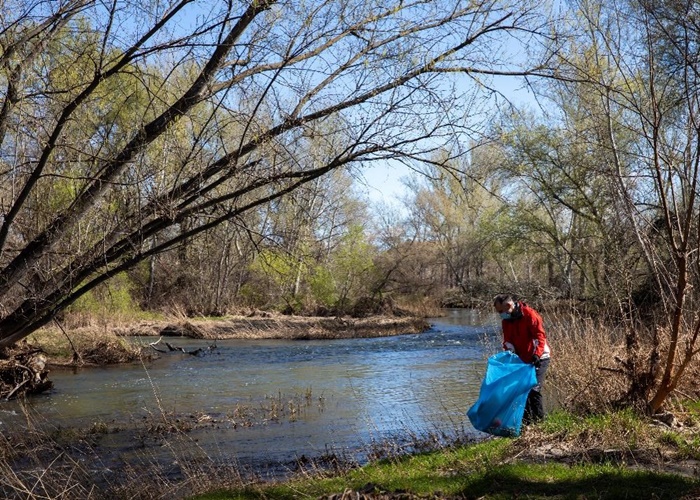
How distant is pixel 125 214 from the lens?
265 inches

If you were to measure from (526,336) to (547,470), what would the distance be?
2306 mm

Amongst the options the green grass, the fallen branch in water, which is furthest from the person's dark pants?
the fallen branch in water

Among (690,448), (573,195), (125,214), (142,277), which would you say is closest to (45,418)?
(125,214)

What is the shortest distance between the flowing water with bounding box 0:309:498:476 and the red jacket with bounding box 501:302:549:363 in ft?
4.38

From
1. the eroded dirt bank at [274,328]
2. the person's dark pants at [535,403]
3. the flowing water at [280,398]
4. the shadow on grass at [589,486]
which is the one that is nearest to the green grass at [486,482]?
the shadow on grass at [589,486]

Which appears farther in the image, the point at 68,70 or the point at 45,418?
the point at 45,418

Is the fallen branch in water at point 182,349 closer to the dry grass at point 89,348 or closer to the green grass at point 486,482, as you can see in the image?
the dry grass at point 89,348

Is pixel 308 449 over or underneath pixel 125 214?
underneath

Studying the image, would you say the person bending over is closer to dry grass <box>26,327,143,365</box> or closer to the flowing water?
the flowing water

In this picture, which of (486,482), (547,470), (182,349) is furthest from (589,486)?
(182,349)

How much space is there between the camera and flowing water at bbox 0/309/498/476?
989cm

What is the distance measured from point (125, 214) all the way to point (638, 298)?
14.6 metres

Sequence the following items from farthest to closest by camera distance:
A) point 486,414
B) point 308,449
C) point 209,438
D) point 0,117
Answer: point 209,438
point 308,449
point 486,414
point 0,117

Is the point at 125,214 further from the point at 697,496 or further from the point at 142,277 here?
the point at 142,277
